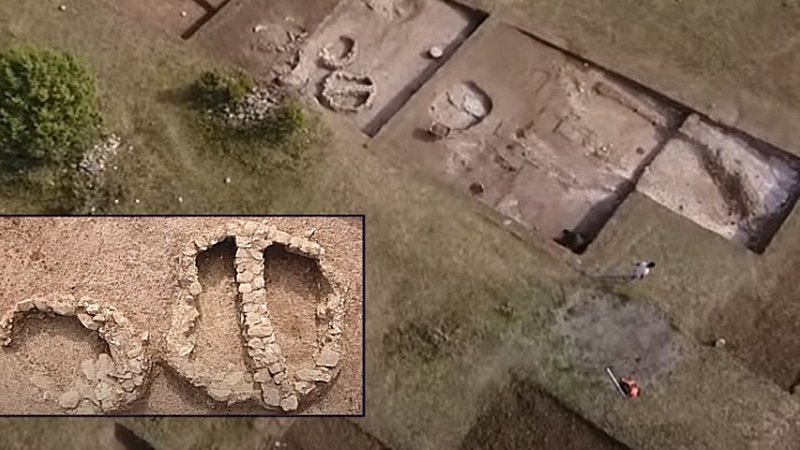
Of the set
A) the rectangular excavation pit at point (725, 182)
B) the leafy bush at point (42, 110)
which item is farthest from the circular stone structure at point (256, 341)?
the rectangular excavation pit at point (725, 182)

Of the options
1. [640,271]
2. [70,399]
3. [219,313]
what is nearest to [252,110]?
[219,313]

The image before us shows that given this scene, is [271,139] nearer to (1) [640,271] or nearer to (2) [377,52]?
(2) [377,52]

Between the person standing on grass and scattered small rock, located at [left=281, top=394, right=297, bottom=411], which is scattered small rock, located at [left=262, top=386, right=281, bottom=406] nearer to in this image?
scattered small rock, located at [left=281, top=394, right=297, bottom=411]

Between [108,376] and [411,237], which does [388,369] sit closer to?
[411,237]

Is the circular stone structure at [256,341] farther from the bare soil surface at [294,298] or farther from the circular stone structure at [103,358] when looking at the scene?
the circular stone structure at [103,358]

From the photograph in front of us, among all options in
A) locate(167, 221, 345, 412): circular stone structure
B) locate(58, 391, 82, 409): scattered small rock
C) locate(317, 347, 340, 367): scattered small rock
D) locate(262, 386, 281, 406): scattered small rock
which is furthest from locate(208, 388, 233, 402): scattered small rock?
A: locate(58, 391, 82, 409): scattered small rock
